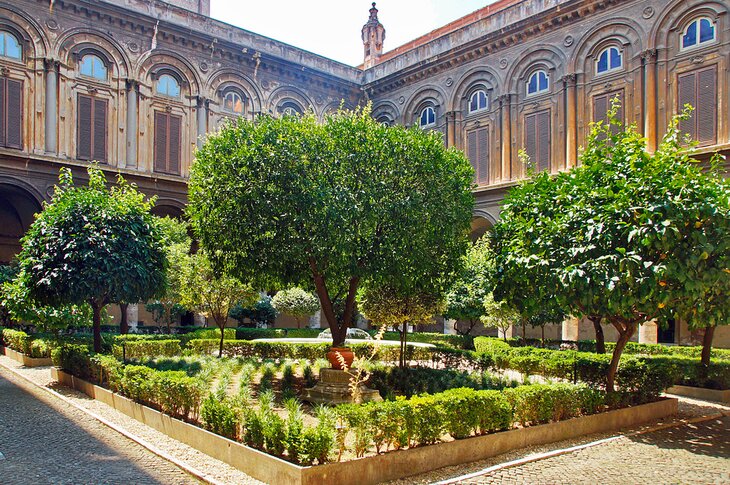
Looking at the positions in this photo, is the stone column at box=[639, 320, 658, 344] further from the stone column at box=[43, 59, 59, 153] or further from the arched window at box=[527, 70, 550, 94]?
the stone column at box=[43, 59, 59, 153]

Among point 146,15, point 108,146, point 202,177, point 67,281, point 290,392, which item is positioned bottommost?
point 290,392

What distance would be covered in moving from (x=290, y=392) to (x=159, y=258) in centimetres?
471

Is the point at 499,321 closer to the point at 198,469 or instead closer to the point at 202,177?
the point at 202,177

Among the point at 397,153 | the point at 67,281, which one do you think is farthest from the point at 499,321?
the point at 67,281

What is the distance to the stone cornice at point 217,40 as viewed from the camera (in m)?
28.7

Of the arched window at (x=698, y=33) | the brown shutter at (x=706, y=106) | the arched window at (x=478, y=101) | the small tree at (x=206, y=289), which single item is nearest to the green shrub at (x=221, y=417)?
the small tree at (x=206, y=289)

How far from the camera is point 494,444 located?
9.09 m

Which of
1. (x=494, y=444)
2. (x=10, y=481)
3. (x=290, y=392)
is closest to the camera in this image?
(x=10, y=481)

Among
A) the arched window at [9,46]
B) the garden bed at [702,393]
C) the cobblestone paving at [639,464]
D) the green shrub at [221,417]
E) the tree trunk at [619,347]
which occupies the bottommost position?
the garden bed at [702,393]

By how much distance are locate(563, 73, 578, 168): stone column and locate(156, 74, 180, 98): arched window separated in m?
18.4

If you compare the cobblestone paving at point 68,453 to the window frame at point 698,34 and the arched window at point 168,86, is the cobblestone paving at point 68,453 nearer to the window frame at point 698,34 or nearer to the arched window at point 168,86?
the arched window at point 168,86

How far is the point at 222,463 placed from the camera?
8.35m

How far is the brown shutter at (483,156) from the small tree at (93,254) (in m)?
19.5

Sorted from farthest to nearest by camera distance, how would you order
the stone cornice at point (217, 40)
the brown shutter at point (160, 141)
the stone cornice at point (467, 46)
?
1. the brown shutter at point (160, 141)
2. the stone cornice at point (217, 40)
3. the stone cornice at point (467, 46)
